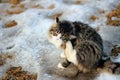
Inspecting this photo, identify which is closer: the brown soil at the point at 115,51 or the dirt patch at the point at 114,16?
the brown soil at the point at 115,51

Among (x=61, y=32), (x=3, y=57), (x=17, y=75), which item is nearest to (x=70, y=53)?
(x=61, y=32)

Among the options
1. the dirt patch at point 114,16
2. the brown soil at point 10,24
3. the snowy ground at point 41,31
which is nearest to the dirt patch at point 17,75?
the snowy ground at point 41,31

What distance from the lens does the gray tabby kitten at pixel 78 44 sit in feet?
24.3

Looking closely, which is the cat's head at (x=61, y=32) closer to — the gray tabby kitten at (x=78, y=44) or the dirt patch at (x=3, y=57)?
the gray tabby kitten at (x=78, y=44)

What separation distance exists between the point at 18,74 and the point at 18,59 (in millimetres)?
688

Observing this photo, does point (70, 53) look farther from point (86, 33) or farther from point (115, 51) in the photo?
point (115, 51)

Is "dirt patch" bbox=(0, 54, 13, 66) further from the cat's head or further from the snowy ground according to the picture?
the cat's head

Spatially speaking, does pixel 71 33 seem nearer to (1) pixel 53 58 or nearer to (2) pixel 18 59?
(1) pixel 53 58

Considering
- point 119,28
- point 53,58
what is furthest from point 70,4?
point 53,58

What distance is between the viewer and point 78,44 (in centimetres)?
752

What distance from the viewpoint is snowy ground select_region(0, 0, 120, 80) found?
831 cm

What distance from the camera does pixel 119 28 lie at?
378 inches

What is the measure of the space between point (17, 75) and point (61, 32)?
1.74 m

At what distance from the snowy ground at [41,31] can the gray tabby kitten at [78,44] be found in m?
0.48
